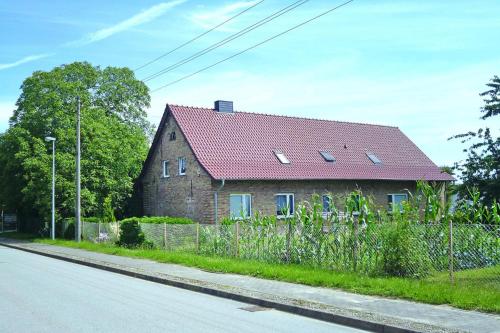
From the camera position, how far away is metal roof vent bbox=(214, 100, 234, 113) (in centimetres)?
3098

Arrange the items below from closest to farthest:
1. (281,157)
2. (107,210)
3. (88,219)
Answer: (281,157)
(88,219)
(107,210)

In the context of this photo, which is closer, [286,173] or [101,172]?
[286,173]

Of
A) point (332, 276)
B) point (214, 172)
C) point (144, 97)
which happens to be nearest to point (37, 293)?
point (332, 276)

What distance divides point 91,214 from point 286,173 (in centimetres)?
1392

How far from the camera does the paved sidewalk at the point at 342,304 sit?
7.72m

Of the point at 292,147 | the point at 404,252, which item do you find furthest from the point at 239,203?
the point at 404,252

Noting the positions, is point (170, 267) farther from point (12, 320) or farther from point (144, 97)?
point (144, 97)

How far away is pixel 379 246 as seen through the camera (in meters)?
12.2

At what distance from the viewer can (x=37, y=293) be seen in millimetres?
11352

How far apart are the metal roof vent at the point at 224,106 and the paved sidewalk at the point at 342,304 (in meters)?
16.9

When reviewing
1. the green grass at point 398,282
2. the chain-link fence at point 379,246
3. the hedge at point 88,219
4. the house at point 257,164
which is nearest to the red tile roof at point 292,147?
the house at point 257,164

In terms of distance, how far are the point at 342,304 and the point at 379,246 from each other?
310cm

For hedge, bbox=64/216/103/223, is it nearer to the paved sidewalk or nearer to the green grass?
the green grass

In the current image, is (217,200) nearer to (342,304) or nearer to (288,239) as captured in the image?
(288,239)
